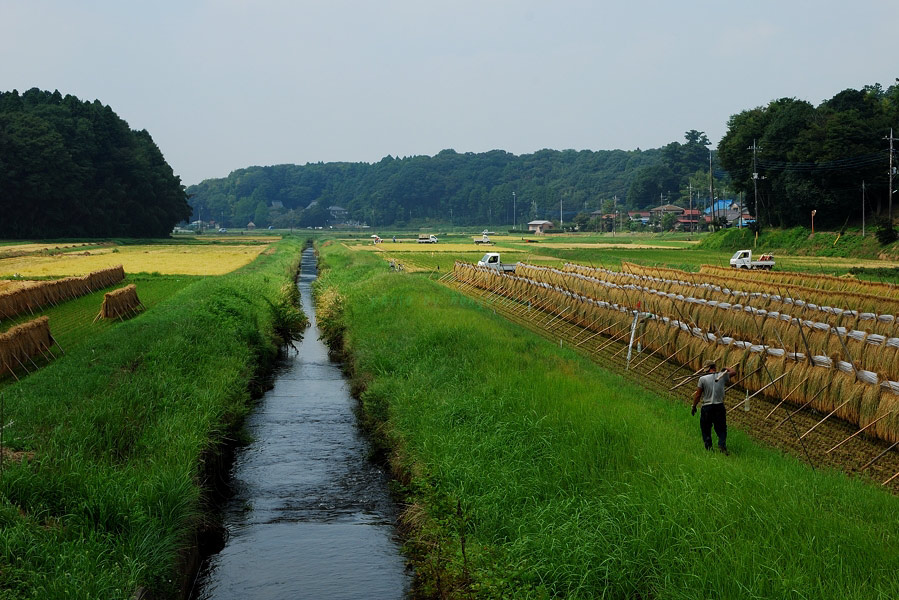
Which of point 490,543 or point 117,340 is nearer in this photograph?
point 490,543

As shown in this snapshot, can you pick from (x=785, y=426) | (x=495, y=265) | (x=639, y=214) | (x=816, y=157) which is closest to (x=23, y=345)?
(x=785, y=426)

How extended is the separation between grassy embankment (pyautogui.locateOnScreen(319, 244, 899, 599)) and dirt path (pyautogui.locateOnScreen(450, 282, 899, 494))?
1.48m

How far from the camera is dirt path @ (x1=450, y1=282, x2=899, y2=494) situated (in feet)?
41.7

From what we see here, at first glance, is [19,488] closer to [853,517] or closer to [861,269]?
[853,517]

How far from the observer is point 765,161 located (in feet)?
247

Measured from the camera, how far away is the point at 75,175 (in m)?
94.7

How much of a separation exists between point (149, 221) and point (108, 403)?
Answer: 104889mm

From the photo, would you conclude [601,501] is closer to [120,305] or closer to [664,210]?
[120,305]

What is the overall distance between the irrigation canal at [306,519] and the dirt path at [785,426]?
613 centimetres

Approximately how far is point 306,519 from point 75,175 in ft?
303

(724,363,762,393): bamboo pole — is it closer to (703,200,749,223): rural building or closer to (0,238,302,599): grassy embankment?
(0,238,302,599): grassy embankment

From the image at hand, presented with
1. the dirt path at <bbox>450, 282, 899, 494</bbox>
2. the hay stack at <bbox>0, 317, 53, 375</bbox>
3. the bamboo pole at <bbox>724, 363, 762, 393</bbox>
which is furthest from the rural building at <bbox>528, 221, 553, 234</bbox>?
the bamboo pole at <bbox>724, 363, 762, 393</bbox>

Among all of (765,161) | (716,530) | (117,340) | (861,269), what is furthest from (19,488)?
(765,161)

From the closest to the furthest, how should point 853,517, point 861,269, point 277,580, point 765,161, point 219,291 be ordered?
point 853,517
point 277,580
point 219,291
point 861,269
point 765,161
